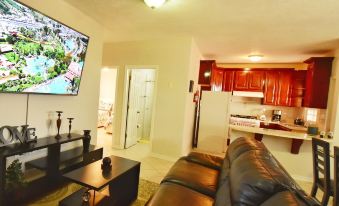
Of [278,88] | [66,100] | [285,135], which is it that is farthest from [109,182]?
[278,88]

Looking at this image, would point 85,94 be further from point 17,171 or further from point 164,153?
point 164,153

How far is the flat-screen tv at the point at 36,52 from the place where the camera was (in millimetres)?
1919

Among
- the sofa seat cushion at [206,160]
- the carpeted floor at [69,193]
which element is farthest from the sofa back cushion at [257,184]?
the carpeted floor at [69,193]

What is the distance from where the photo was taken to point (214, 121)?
4.89m

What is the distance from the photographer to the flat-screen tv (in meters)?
1.92

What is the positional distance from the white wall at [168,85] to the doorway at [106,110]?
1.37 metres

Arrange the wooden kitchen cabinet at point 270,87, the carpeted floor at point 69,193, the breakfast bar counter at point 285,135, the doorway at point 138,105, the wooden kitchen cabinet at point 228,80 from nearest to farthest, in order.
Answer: the carpeted floor at point 69,193 < the breakfast bar counter at point 285,135 < the doorway at point 138,105 < the wooden kitchen cabinet at point 270,87 < the wooden kitchen cabinet at point 228,80

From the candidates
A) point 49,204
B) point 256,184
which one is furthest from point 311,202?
point 49,204

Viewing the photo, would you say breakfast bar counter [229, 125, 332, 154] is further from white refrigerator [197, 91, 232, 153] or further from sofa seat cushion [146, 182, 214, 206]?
sofa seat cushion [146, 182, 214, 206]

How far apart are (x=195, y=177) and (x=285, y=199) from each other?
1.16 metres

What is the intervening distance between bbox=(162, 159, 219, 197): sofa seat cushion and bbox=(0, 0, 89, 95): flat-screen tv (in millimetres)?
1848

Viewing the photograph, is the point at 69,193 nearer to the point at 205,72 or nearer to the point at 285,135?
the point at 285,135

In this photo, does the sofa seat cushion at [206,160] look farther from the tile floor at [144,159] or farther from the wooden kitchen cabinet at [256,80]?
the wooden kitchen cabinet at [256,80]

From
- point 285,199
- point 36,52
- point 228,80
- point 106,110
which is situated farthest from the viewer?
point 106,110
